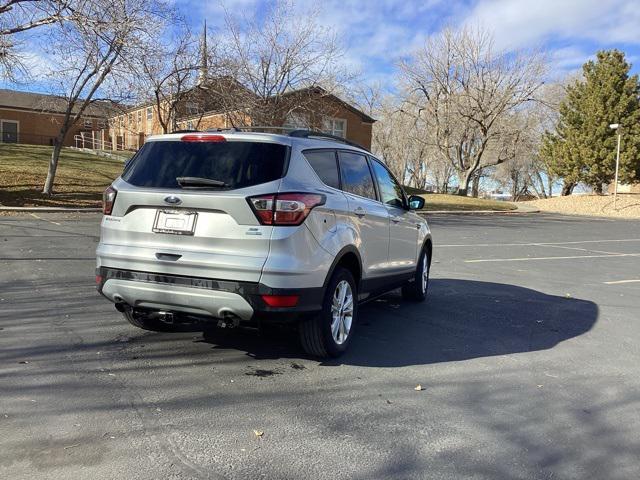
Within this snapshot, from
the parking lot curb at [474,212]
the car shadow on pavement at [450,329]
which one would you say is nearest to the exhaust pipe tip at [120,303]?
the car shadow on pavement at [450,329]

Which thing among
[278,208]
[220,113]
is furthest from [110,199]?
[220,113]

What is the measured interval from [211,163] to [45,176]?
24.0m

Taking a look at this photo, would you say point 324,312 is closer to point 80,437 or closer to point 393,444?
point 393,444

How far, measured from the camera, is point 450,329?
6.00 meters

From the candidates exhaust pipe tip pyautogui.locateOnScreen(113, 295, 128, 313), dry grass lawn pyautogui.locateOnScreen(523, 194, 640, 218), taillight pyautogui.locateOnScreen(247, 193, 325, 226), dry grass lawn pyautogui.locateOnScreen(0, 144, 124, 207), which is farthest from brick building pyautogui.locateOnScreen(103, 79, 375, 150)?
dry grass lawn pyautogui.locateOnScreen(523, 194, 640, 218)

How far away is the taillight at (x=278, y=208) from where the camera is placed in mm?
4055

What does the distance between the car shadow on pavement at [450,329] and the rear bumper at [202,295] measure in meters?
0.83

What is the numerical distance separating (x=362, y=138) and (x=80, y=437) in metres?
45.0

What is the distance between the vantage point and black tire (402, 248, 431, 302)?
709cm

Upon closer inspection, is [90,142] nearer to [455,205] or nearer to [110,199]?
[455,205]

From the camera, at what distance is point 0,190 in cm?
2131

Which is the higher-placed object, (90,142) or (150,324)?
(90,142)

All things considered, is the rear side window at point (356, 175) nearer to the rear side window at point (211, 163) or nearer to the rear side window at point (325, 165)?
the rear side window at point (325, 165)

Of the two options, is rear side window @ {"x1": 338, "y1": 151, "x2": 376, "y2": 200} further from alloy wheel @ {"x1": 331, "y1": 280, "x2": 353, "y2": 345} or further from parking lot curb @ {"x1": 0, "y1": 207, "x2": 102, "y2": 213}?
parking lot curb @ {"x1": 0, "y1": 207, "x2": 102, "y2": 213}
